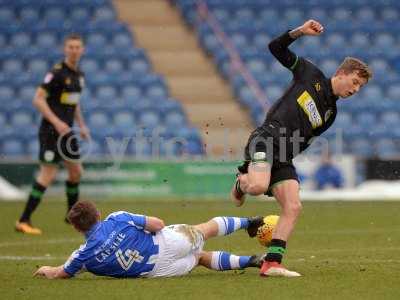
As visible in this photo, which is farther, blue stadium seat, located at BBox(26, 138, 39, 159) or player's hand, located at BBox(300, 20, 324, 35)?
blue stadium seat, located at BBox(26, 138, 39, 159)

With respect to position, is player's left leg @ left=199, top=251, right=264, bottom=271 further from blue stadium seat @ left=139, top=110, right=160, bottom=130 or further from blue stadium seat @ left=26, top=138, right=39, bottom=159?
blue stadium seat @ left=139, top=110, right=160, bottom=130

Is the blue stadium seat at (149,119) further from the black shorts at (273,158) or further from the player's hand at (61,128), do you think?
the black shorts at (273,158)

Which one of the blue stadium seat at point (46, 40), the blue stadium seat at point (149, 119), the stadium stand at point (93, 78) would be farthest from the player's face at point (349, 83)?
the blue stadium seat at point (46, 40)

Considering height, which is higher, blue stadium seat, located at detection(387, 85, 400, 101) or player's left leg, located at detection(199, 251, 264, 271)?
blue stadium seat, located at detection(387, 85, 400, 101)

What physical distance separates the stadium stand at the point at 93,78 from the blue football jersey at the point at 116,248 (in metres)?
12.0

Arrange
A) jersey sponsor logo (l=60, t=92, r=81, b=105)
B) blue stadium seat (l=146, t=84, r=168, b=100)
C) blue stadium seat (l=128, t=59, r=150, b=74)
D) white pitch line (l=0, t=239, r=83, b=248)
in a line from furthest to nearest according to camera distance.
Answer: blue stadium seat (l=128, t=59, r=150, b=74)
blue stadium seat (l=146, t=84, r=168, b=100)
jersey sponsor logo (l=60, t=92, r=81, b=105)
white pitch line (l=0, t=239, r=83, b=248)

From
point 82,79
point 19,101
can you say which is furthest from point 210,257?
point 19,101

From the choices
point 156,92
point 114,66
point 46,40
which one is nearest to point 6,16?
point 46,40

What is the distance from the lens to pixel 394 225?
44.4 feet

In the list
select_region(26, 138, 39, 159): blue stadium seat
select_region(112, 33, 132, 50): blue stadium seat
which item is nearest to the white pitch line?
select_region(26, 138, 39, 159): blue stadium seat

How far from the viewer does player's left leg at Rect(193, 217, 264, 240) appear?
8.28 metres

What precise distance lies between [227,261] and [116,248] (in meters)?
1.02

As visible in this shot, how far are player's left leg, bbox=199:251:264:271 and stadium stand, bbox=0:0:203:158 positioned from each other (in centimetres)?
1157

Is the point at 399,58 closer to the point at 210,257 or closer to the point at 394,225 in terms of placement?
the point at 394,225
